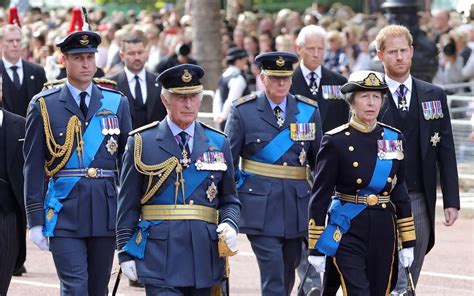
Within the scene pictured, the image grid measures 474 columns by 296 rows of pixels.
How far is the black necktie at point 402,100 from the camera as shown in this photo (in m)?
10.0

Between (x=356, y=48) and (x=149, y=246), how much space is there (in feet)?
49.2

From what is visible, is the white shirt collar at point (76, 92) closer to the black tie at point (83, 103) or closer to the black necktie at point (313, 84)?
the black tie at point (83, 103)

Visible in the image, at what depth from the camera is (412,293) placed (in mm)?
9070

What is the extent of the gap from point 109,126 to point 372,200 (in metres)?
1.80

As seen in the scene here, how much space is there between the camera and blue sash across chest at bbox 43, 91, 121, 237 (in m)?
9.37

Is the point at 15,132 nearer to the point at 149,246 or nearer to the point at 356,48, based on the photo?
the point at 149,246

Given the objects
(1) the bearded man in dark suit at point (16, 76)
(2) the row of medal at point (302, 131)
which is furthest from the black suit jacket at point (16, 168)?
(1) the bearded man in dark suit at point (16, 76)

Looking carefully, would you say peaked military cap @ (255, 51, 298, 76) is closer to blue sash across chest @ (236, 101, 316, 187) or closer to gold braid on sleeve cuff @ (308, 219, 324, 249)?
blue sash across chest @ (236, 101, 316, 187)

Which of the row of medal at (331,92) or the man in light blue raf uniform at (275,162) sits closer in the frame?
the man in light blue raf uniform at (275,162)

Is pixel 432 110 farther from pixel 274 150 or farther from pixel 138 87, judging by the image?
pixel 138 87

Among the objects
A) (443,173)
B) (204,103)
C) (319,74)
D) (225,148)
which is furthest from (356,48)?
(225,148)

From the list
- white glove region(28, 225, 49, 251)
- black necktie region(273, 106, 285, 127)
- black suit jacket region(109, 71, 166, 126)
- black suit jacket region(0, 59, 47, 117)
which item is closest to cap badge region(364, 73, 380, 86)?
black necktie region(273, 106, 285, 127)

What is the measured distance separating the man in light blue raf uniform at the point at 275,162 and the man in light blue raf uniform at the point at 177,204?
180 cm

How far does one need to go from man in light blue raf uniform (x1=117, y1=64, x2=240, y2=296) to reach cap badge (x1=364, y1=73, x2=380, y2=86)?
1069 mm
